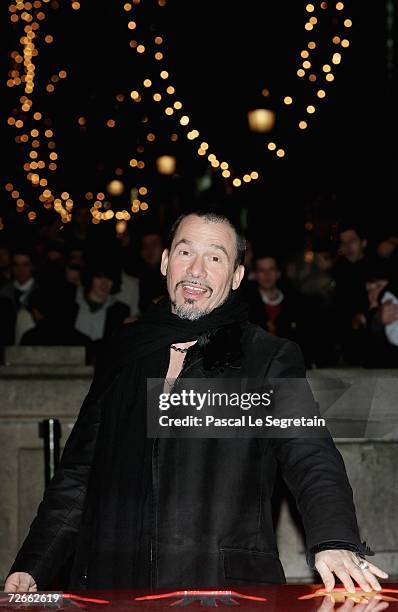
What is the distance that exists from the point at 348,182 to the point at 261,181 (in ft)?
21.0

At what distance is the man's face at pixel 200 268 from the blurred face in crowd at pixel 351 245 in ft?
20.9

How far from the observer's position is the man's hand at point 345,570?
3.29 metres

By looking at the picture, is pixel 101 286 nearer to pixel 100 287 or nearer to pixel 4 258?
pixel 100 287

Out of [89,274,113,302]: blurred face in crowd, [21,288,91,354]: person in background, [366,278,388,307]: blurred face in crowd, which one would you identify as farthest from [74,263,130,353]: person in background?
[366,278,388,307]: blurred face in crowd

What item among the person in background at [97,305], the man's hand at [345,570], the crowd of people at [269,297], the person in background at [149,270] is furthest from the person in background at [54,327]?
the man's hand at [345,570]

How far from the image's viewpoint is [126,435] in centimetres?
405

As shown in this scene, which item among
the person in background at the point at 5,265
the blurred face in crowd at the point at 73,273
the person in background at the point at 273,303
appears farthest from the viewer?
the person in background at the point at 5,265

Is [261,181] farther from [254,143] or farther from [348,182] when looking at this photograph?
[348,182]

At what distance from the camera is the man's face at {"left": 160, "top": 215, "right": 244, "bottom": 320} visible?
418 centimetres

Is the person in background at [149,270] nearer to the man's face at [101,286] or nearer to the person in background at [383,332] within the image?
the man's face at [101,286]

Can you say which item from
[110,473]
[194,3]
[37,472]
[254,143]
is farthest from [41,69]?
[110,473]

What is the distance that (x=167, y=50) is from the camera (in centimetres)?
2092

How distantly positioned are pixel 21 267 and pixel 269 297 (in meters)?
3.44

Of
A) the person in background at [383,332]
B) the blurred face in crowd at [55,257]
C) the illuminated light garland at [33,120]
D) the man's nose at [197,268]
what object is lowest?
the man's nose at [197,268]
